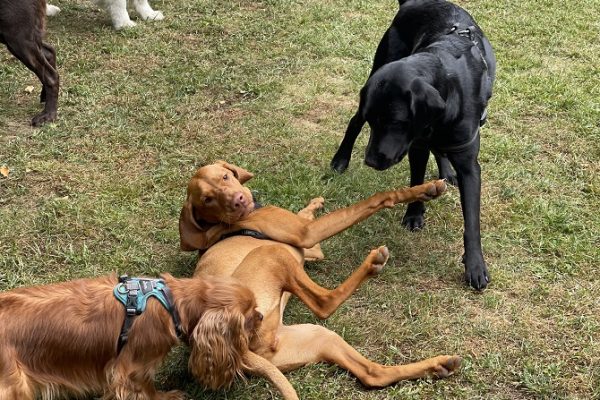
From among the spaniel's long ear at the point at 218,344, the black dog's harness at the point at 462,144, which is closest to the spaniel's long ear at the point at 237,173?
the black dog's harness at the point at 462,144

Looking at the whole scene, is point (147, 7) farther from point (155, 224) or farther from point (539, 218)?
point (539, 218)

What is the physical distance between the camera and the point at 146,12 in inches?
311

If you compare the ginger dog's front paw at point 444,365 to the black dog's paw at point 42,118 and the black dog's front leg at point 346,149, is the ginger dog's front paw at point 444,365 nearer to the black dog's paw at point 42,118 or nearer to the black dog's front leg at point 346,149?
the black dog's front leg at point 346,149

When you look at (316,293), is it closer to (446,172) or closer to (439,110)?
(439,110)

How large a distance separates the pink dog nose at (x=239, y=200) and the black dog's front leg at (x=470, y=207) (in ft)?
4.23

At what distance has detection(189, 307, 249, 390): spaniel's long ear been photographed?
2.83 m

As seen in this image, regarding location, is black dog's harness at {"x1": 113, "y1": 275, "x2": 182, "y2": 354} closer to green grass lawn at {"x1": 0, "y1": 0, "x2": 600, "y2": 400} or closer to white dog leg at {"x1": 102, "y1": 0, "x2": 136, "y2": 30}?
green grass lawn at {"x1": 0, "y1": 0, "x2": 600, "y2": 400}

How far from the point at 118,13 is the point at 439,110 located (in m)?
5.11

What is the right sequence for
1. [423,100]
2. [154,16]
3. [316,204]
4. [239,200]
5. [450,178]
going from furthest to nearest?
1. [154,16]
2. [450,178]
3. [316,204]
4. [239,200]
5. [423,100]

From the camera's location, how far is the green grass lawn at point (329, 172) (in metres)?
3.57

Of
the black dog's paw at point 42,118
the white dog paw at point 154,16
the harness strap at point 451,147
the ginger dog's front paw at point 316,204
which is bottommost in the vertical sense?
the ginger dog's front paw at point 316,204

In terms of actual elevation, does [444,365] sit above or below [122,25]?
below

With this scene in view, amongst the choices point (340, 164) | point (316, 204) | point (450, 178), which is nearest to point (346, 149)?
point (340, 164)

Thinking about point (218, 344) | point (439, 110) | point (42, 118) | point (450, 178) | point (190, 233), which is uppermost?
point (439, 110)
